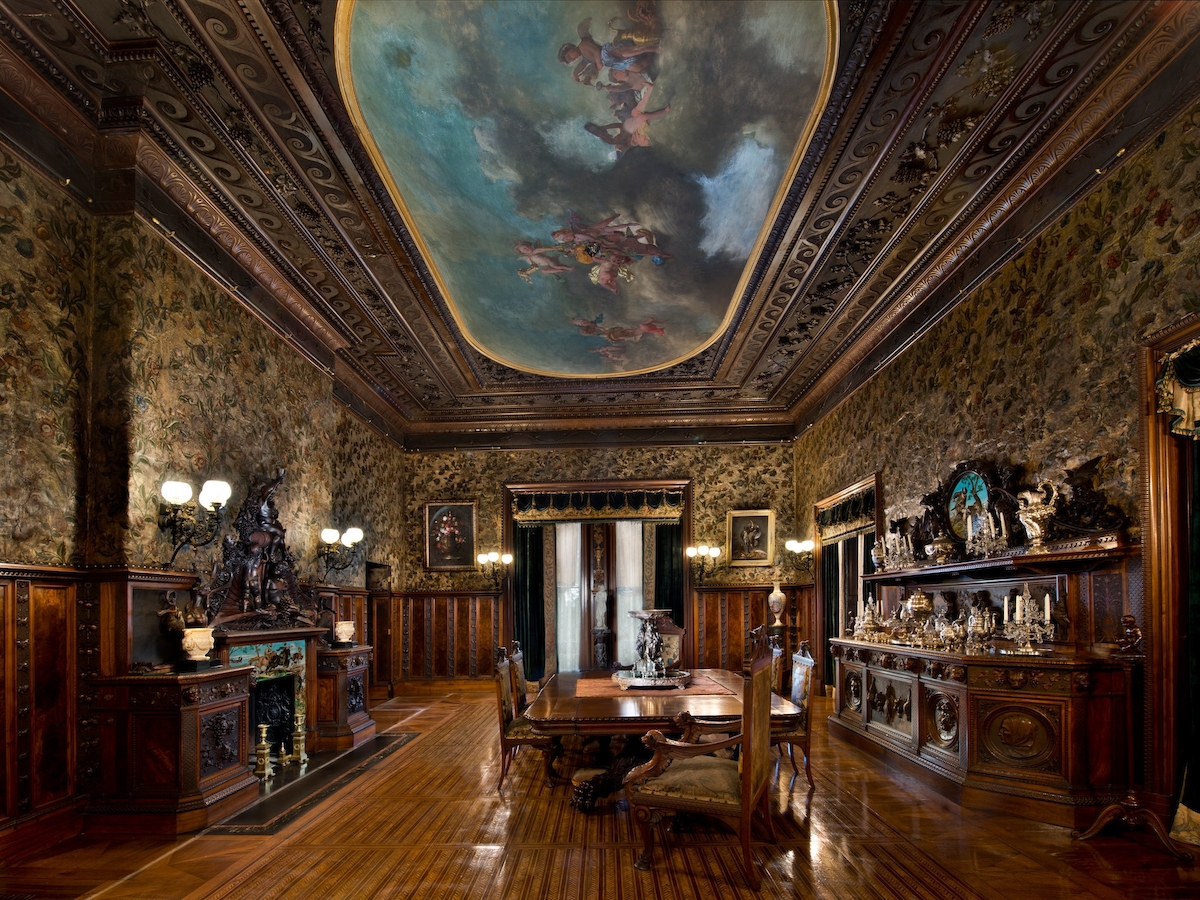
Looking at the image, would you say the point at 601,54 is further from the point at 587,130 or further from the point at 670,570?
the point at 670,570

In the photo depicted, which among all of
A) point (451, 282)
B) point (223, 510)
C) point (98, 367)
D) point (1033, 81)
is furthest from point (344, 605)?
point (1033, 81)

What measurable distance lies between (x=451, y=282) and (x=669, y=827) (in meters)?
5.60

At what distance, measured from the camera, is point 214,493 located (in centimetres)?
571

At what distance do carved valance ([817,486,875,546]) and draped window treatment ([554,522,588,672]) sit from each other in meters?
4.45

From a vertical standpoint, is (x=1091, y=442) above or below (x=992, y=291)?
below

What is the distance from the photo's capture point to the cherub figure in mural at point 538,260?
7180 mm

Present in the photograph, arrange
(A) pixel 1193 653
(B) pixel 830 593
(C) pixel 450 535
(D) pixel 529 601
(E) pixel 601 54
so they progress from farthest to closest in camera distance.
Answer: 1. (D) pixel 529 601
2. (C) pixel 450 535
3. (B) pixel 830 593
4. (E) pixel 601 54
5. (A) pixel 1193 653

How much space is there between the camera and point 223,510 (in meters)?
6.26

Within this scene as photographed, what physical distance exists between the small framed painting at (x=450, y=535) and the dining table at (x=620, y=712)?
677cm

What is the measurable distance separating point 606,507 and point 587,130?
8399 mm

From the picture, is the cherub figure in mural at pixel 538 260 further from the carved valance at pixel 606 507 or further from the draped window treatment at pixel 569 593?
the draped window treatment at pixel 569 593

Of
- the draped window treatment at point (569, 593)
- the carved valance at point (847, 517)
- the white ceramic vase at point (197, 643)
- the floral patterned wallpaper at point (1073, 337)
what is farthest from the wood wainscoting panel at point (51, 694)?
the draped window treatment at point (569, 593)

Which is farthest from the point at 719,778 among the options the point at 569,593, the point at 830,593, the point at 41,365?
the point at 569,593

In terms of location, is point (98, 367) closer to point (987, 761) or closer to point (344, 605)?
point (344, 605)
